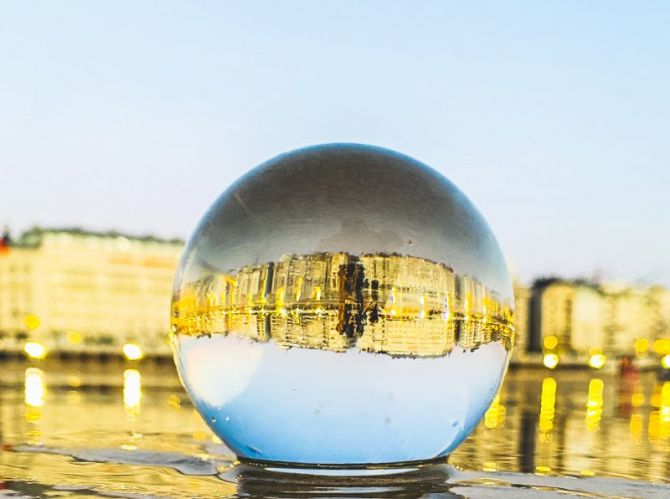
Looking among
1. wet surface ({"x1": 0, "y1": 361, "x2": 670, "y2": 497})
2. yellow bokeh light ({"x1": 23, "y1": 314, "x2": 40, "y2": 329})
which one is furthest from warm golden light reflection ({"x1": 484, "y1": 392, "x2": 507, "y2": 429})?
yellow bokeh light ({"x1": 23, "y1": 314, "x2": 40, "y2": 329})

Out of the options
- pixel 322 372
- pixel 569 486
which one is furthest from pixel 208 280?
pixel 569 486

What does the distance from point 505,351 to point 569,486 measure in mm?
1122

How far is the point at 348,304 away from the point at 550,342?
184909 millimetres

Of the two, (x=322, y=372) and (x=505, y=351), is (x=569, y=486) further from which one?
(x=322, y=372)

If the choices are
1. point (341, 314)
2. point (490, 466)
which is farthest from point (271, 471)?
point (490, 466)

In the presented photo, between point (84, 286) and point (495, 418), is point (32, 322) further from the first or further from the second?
point (495, 418)

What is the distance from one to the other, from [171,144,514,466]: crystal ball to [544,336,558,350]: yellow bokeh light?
179m

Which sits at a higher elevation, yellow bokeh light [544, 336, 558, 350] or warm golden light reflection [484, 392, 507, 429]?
warm golden light reflection [484, 392, 507, 429]

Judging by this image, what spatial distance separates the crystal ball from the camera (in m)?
7.59

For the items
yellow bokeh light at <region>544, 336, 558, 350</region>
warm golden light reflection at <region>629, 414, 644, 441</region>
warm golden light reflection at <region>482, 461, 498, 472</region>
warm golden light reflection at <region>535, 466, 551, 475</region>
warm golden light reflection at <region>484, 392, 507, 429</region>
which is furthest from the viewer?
yellow bokeh light at <region>544, 336, 558, 350</region>

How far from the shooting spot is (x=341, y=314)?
7.53 m

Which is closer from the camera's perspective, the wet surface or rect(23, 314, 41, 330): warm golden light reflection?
the wet surface

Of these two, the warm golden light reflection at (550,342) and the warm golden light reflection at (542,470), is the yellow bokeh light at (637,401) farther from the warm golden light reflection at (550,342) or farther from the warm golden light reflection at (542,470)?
the warm golden light reflection at (550,342)

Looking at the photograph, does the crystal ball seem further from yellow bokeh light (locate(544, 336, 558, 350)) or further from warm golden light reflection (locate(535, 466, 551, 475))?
yellow bokeh light (locate(544, 336, 558, 350))
